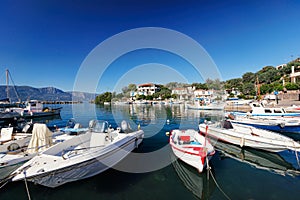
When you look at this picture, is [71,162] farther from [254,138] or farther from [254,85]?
[254,85]

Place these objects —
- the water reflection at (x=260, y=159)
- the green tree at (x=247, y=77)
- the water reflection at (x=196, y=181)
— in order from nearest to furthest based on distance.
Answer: the water reflection at (x=196, y=181) < the water reflection at (x=260, y=159) < the green tree at (x=247, y=77)

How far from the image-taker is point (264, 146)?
29.9 feet

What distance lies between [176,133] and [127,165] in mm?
4153

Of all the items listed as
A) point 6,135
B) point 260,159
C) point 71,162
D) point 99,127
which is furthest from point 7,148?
point 260,159

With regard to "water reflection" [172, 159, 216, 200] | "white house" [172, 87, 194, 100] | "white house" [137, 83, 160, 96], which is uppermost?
"white house" [137, 83, 160, 96]

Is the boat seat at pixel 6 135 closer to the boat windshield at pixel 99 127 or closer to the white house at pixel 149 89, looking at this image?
the boat windshield at pixel 99 127

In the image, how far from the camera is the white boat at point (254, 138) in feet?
27.9

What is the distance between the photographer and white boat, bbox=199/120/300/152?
8.52 m

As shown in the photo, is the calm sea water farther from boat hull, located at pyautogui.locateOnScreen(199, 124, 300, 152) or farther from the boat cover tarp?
the boat cover tarp

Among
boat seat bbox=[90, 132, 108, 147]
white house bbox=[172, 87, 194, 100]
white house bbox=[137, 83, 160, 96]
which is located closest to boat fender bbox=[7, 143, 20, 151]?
boat seat bbox=[90, 132, 108, 147]

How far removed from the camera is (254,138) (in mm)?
9562

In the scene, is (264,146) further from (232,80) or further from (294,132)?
(232,80)

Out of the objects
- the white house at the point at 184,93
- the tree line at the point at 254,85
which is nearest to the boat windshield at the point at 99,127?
the tree line at the point at 254,85

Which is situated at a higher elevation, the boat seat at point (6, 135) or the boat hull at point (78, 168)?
the boat seat at point (6, 135)
